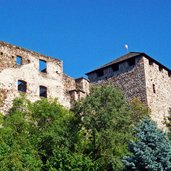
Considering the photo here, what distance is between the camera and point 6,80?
2517 cm

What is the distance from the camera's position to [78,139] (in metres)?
21.5

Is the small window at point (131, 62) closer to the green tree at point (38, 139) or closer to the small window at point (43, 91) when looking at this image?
the small window at point (43, 91)

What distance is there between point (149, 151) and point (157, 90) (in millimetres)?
15641

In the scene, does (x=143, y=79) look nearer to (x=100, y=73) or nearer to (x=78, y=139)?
(x=100, y=73)

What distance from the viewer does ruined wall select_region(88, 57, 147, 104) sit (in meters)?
32.0

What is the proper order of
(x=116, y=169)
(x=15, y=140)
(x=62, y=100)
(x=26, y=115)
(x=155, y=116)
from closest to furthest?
(x=116, y=169)
(x=15, y=140)
(x=26, y=115)
(x=62, y=100)
(x=155, y=116)

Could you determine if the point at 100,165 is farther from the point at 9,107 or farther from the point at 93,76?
the point at 93,76

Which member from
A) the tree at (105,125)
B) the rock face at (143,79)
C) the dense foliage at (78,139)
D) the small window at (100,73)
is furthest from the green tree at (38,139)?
the small window at (100,73)

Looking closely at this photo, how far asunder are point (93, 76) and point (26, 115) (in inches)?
486

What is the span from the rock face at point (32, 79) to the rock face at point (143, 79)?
400 centimetres

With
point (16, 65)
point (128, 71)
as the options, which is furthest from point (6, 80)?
point (128, 71)

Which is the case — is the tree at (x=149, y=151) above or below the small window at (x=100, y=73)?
below

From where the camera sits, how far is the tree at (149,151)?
17.6 metres

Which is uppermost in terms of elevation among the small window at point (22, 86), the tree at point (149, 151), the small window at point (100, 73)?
the small window at point (100, 73)
